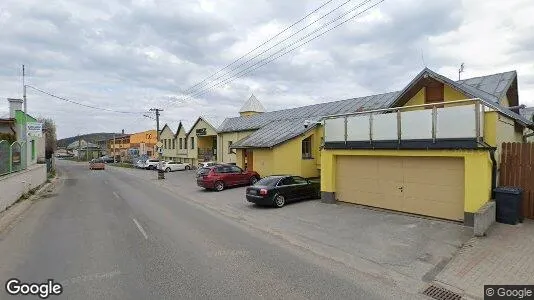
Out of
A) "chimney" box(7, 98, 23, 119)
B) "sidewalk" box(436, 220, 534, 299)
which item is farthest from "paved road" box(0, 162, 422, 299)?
"chimney" box(7, 98, 23, 119)

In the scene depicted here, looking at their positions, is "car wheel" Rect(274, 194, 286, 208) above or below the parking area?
above

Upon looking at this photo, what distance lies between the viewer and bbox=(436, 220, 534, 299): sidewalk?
284 inches

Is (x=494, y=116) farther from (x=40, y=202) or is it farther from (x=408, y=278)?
(x=40, y=202)

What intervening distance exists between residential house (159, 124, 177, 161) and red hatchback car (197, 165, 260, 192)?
33.3 metres

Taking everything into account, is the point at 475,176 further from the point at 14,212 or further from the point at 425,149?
the point at 14,212

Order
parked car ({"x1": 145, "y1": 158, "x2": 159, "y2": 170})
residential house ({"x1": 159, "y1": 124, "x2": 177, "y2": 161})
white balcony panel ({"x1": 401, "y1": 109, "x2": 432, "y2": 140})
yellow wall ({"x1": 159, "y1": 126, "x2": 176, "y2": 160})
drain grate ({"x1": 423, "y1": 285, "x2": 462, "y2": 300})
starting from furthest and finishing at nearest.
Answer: yellow wall ({"x1": 159, "y1": 126, "x2": 176, "y2": 160}) < residential house ({"x1": 159, "y1": 124, "x2": 177, "y2": 161}) < parked car ({"x1": 145, "y1": 158, "x2": 159, "y2": 170}) < white balcony panel ({"x1": 401, "y1": 109, "x2": 432, "y2": 140}) < drain grate ({"x1": 423, "y1": 285, "x2": 462, "y2": 300})

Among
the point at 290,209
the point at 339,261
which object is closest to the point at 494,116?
the point at 339,261

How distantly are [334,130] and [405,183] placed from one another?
411cm

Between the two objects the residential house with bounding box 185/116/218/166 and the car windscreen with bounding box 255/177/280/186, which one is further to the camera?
the residential house with bounding box 185/116/218/166

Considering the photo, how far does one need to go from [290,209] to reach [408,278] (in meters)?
8.38

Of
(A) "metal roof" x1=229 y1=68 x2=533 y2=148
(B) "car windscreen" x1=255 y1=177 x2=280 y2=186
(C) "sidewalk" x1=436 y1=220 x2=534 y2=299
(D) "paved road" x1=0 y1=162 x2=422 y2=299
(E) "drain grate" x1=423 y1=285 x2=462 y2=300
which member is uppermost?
(A) "metal roof" x1=229 y1=68 x2=533 y2=148

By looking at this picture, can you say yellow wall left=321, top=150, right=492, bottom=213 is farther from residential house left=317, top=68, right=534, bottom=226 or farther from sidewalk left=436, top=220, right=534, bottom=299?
sidewalk left=436, top=220, right=534, bottom=299

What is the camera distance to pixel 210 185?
2283 cm

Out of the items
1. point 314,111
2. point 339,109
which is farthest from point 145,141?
point 339,109
